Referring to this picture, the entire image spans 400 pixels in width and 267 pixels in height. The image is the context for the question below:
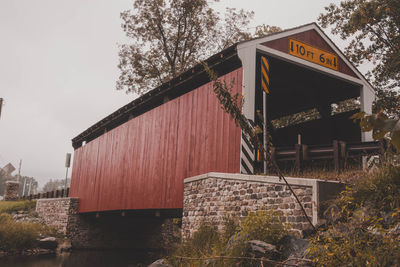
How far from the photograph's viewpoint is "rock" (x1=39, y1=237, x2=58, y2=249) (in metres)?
13.9

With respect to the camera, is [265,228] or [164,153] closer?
[265,228]

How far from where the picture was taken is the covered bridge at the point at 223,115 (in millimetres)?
7891

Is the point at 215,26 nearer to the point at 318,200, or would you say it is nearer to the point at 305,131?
the point at 305,131

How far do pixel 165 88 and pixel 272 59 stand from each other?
11.3 feet

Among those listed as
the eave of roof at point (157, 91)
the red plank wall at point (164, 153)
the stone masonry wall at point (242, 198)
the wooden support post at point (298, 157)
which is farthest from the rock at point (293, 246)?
the eave of roof at point (157, 91)

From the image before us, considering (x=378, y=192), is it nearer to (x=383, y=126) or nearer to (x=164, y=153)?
(x=383, y=126)

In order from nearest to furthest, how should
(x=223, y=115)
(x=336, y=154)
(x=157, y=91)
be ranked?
1. (x=336, y=154)
2. (x=223, y=115)
3. (x=157, y=91)

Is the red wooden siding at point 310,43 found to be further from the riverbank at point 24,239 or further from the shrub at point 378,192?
the riverbank at point 24,239

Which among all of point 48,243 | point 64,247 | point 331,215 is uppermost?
point 331,215

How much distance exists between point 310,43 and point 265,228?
5.46 m

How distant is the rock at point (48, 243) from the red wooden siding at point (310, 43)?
11355 millimetres

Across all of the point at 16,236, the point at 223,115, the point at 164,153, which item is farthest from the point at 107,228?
the point at 223,115

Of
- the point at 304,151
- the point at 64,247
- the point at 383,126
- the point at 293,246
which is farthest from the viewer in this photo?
the point at 64,247

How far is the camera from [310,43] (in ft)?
28.8
